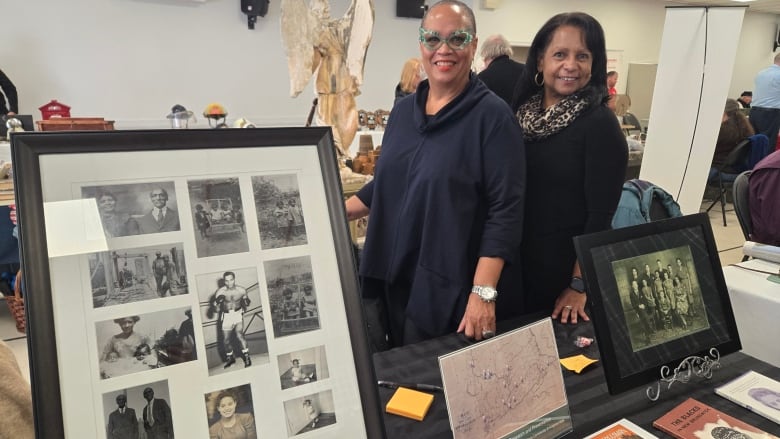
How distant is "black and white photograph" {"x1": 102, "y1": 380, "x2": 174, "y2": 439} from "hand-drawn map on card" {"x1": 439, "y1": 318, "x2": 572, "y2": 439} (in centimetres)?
30

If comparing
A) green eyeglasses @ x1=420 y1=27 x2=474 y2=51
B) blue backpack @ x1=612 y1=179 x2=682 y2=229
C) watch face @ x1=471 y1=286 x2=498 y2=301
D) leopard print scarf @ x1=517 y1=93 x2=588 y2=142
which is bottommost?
watch face @ x1=471 y1=286 x2=498 y2=301

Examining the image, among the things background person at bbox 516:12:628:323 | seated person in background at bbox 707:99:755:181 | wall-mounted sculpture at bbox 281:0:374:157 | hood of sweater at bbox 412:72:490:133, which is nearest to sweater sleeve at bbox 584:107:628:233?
background person at bbox 516:12:628:323

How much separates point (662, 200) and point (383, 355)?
1178 millimetres

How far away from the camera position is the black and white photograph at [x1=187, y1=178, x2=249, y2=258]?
1.55 feet

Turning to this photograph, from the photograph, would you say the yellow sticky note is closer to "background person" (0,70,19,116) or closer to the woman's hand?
the woman's hand

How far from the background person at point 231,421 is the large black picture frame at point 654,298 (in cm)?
54

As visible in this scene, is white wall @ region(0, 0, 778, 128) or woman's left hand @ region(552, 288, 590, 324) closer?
woman's left hand @ region(552, 288, 590, 324)

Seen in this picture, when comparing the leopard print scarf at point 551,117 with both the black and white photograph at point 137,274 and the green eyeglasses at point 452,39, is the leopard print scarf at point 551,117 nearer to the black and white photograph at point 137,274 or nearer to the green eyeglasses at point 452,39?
the green eyeglasses at point 452,39

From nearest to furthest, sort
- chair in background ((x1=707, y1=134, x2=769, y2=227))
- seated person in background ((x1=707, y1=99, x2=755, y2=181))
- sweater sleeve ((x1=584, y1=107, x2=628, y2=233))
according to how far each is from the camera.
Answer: sweater sleeve ((x1=584, y1=107, x2=628, y2=233)) → chair in background ((x1=707, y1=134, x2=769, y2=227)) → seated person in background ((x1=707, y1=99, x2=755, y2=181))

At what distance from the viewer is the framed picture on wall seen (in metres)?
0.41

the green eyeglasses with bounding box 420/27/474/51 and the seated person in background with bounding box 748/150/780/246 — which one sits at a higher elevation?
the green eyeglasses with bounding box 420/27/474/51

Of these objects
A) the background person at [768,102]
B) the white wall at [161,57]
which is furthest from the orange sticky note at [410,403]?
the background person at [768,102]

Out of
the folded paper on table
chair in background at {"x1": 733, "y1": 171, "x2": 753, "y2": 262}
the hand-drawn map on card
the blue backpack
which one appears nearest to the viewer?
the hand-drawn map on card

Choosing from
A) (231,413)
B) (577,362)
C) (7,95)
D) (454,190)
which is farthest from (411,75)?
(7,95)
